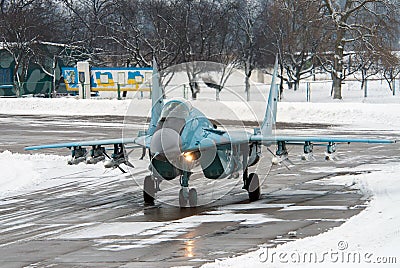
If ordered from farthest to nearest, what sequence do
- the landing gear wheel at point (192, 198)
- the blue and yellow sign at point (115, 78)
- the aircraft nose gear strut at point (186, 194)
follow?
the blue and yellow sign at point (115, 78) < the landing gear wheel at point (192, 198) < the aircraft nose gear strut at point (186, 194)

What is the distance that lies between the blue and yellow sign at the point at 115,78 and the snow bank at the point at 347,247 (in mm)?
40952

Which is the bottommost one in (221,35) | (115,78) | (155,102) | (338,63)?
(155,102)

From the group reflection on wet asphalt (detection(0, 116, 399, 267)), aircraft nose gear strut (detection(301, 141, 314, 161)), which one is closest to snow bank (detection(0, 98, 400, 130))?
reflection on wet asphalt (detection(0, 116, 399, 267))

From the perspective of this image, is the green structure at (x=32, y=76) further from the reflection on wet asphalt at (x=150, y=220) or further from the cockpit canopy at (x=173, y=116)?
the cockpit canopy at (x=173, y=116)

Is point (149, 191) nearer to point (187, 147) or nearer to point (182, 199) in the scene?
point (182, 199)

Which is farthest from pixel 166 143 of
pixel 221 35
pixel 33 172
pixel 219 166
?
pixel 221 35

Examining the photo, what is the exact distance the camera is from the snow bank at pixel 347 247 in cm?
961

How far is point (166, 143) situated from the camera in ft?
44.5

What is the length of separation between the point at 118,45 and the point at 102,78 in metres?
12.6

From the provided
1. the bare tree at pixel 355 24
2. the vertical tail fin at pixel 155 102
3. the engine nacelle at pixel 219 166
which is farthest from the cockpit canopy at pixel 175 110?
the bare tree at pixel 355 24

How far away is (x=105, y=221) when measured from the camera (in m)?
14.1

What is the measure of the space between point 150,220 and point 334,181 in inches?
266

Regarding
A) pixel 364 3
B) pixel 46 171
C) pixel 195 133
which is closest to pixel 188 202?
pixel 195 133

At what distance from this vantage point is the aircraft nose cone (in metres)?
13.6
